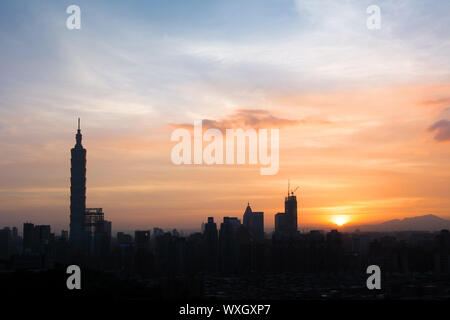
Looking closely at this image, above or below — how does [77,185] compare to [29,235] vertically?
above

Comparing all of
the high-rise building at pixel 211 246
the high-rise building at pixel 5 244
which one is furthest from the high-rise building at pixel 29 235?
the high-rise building at pixel 211 246

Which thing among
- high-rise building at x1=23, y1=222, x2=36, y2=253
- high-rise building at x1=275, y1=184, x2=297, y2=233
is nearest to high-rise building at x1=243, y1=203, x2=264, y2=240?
high-rise building at x1=275, y1=184, x2=297, y2=233

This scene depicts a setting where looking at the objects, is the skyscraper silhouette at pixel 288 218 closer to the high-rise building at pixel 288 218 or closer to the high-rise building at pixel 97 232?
the high-rise building at pixel 288 218

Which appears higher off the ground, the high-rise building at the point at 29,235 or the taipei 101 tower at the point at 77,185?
the taipei 101 tower at the point at 77,185

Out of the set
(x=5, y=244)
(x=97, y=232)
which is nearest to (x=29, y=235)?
(x=5, y=244)

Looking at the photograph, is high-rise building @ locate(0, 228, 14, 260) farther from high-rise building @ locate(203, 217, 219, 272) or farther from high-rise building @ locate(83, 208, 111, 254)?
high-rise building @ locate(203, 217, 219, 272)

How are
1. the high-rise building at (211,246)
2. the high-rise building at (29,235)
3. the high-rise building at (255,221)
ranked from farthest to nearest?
the high-rise building at (255,221)
the high-rise building at (29,235)
the high-rise building at (211,246)

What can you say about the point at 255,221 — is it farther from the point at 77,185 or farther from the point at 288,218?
the point at 77,185

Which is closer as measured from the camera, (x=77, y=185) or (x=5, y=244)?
(x=5, y=244)
